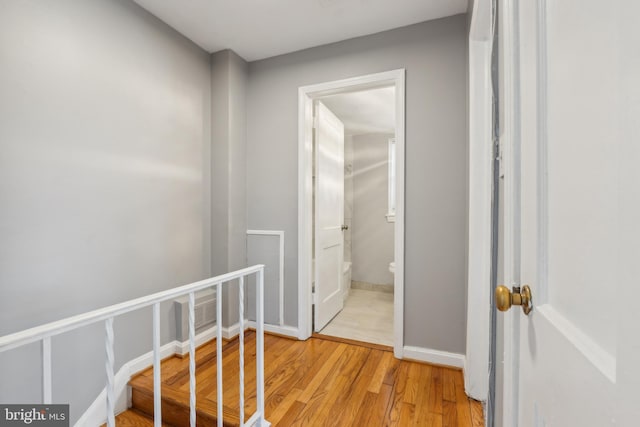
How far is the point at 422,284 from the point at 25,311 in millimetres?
2244

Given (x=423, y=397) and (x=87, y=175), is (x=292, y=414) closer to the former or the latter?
(x=423, y=397)

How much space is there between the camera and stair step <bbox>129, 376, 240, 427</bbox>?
4.91 ft

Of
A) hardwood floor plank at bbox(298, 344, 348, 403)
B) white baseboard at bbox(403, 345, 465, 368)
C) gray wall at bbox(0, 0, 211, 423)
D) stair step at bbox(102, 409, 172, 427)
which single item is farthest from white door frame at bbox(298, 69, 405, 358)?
stair step at bbox(102, 409, 172, 427)

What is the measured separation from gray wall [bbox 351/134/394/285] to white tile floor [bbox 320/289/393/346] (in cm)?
46

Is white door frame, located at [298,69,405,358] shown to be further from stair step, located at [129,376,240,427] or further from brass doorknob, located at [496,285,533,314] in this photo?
brass doorknob, located at [496,285,533,314]

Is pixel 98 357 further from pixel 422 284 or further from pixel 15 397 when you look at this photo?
pixel 422 284

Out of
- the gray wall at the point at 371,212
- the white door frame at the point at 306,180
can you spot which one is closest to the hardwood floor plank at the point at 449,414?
the white door frame at the point at 306,180

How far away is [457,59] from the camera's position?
1.97m

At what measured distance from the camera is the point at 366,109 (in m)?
3.30

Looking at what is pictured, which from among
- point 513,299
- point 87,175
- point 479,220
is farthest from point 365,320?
point 87,175

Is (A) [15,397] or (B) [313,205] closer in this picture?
(A) [15,397]

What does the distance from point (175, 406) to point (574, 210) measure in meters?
2.01

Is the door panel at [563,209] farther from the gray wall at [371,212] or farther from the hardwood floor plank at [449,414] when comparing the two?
the gray wall at [371,212]

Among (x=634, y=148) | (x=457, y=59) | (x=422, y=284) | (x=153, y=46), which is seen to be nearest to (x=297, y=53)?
(x=153, y=46)
